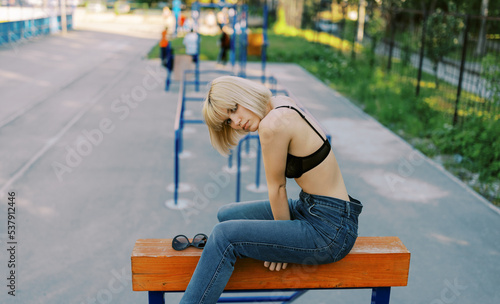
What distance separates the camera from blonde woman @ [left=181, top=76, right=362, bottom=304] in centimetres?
244

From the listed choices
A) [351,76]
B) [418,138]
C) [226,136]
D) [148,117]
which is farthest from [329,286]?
[351,76]

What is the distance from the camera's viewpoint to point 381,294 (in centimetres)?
283

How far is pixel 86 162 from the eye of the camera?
6.68m

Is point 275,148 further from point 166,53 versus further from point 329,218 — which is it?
point 166,53

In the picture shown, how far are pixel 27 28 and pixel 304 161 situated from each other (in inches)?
898

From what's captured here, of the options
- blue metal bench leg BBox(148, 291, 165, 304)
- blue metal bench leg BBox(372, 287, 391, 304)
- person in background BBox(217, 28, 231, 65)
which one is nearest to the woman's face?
blue metal bench leg BBox(148, 291, 165, 304)

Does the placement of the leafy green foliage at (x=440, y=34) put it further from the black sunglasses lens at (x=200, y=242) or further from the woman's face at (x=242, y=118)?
the black sunglasses lens at (x=200, y=242)

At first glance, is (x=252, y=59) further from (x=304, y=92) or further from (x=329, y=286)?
(x=329, y=286)
